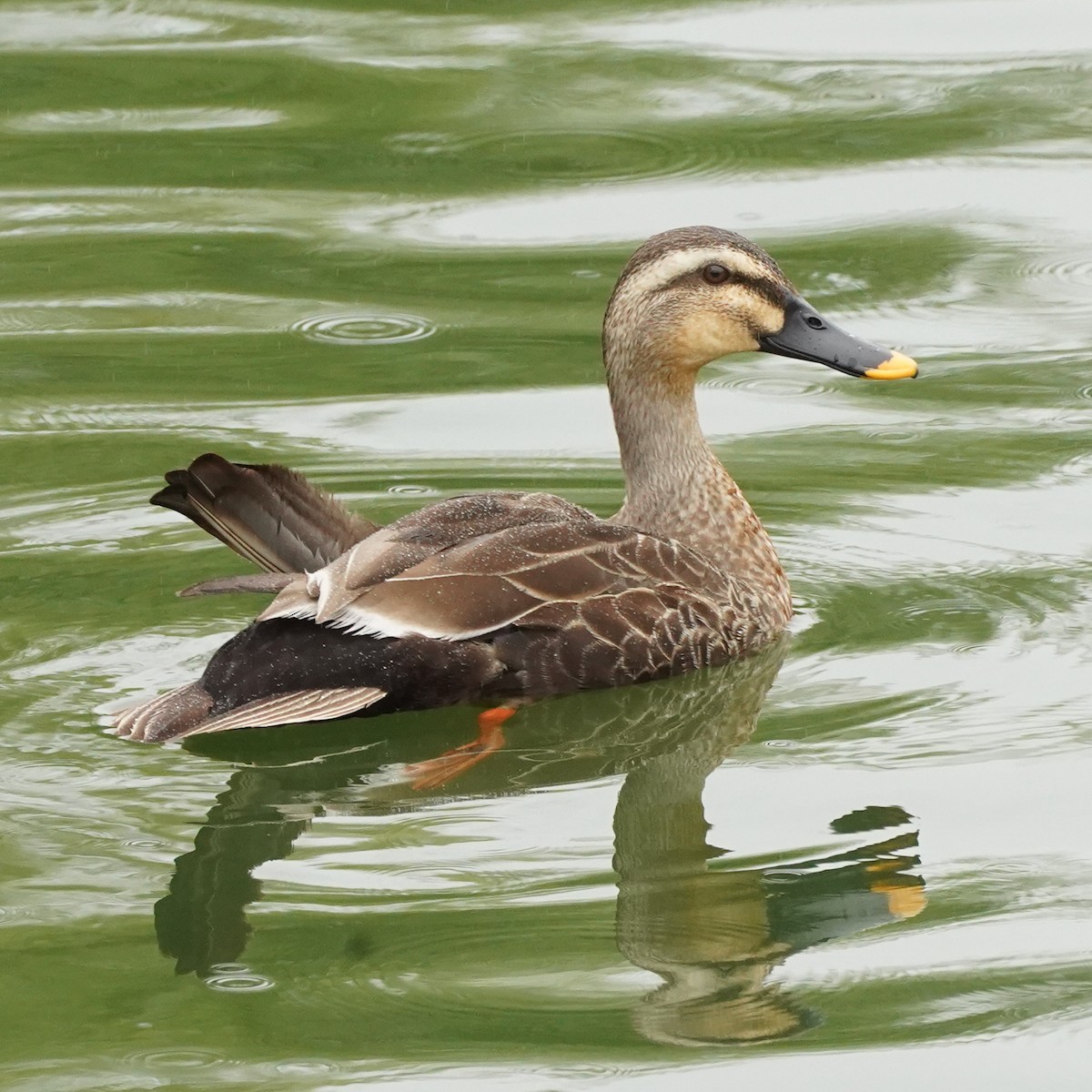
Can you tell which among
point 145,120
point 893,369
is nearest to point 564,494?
point 893,369

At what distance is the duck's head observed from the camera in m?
7.59

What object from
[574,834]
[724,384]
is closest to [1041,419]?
[724,384]

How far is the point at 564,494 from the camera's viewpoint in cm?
861

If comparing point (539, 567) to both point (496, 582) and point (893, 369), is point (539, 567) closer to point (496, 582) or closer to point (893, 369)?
point (496, 582)

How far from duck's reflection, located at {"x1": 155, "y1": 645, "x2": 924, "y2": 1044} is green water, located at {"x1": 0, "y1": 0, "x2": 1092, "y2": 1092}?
1cm

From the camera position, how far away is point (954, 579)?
7.71 metres

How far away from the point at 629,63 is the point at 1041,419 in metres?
3.96

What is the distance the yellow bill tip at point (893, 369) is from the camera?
7.57 m

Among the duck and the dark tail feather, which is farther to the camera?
the dark tail feather

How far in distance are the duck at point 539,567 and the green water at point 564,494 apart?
5.7 inches

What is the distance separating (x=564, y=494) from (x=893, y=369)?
146 cm

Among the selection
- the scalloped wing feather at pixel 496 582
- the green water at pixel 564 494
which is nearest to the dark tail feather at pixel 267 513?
the scalloped wing feather at pixel 496 582

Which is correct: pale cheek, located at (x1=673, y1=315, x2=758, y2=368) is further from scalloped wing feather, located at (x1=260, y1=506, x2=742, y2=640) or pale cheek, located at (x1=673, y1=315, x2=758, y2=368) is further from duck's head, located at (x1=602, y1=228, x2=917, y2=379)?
scalloped wing feather, located at (x1=260, y1=506, x2=742, y2=640)

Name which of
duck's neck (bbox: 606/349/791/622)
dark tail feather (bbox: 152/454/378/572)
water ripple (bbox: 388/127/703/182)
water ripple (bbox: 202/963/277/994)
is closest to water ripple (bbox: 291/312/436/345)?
water ripple (bbox: 388/127/703/182)
